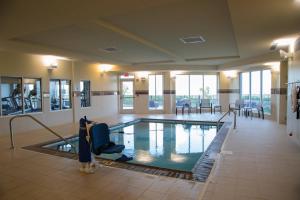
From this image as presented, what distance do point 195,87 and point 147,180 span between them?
979 centimetres

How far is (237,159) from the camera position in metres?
4.04

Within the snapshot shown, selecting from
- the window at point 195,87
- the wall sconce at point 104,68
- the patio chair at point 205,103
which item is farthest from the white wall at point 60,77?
the patio chair at point 205,103

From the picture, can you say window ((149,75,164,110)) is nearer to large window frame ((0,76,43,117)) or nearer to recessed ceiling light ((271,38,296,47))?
large window frame ((0,76,43,117))

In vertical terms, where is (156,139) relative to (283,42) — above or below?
below

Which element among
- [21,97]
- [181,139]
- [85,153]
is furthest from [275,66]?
[21,97]

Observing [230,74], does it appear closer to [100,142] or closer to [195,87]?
[195,87]

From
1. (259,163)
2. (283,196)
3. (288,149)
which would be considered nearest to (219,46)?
(288,149)

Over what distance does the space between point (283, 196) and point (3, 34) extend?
5.29 m

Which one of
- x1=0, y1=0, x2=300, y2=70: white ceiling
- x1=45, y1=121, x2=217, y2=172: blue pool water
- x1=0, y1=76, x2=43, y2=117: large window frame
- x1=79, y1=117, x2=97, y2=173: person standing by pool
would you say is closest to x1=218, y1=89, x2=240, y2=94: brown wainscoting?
x1=45, y1=121, x2=217, y2=172: blue pool water

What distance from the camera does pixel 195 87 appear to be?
12461 mm

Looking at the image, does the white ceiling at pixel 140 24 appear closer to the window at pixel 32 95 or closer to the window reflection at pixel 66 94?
the window at pixel 32 95

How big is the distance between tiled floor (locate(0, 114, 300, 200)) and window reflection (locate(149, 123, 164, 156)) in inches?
72.2

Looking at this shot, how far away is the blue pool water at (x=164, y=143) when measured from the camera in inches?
195

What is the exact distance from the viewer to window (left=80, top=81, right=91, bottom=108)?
9.52 meters
